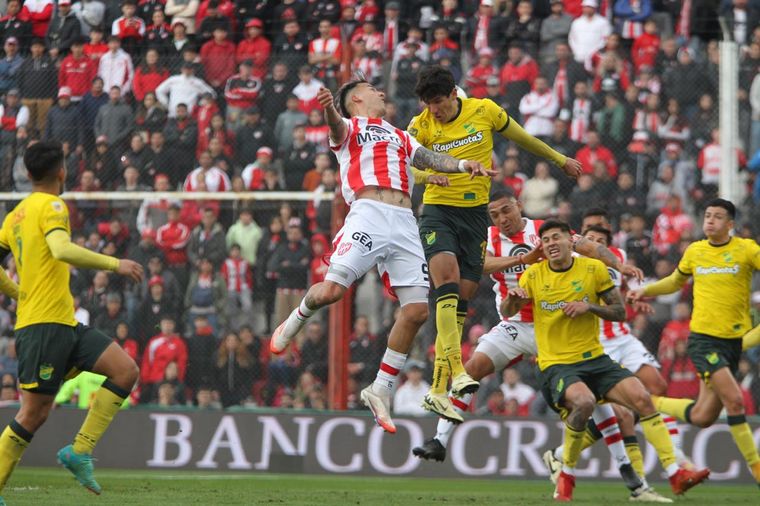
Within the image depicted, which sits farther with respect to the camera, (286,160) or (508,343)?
(286,160)

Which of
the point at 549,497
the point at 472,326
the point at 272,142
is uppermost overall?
the point at 272,142

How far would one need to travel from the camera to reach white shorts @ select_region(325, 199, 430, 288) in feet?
32.9

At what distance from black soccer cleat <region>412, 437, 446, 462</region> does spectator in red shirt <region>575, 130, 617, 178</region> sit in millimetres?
5866

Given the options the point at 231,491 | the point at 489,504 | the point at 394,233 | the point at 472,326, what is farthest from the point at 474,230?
the point at 472,326

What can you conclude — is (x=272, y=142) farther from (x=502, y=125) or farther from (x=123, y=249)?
(x=502, y=125)

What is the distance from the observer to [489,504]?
35.5 feet

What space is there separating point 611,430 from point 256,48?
7741 mm

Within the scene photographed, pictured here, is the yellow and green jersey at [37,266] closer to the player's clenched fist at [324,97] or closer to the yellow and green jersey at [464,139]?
the player's clenched fist at [324,97]

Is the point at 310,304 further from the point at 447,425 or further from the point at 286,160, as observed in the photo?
the point at 286,160

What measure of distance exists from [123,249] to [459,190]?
6943 millimetres

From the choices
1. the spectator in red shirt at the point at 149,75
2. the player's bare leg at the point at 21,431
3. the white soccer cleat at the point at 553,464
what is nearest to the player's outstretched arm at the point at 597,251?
the white soccer cleat at the point at 553,464

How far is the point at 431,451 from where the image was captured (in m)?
11.2

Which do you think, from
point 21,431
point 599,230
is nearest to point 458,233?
point 599,230

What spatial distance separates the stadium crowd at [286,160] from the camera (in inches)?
625
